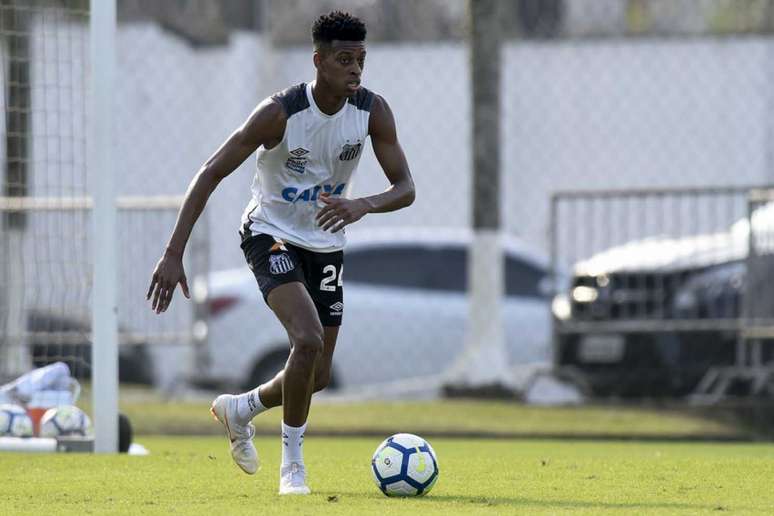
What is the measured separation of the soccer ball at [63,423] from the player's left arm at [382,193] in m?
3.29

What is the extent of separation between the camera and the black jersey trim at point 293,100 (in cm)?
753

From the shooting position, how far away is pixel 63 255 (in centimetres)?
1271

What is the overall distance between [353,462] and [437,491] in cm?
152

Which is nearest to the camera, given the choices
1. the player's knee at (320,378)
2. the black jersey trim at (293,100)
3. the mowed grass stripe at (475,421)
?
the black jersey trim at (293,100)

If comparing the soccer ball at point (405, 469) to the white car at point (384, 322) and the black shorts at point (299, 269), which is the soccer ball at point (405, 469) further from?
the white car at point (384, 322)

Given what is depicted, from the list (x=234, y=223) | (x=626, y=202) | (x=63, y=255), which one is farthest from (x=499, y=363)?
(x=234, y=223)

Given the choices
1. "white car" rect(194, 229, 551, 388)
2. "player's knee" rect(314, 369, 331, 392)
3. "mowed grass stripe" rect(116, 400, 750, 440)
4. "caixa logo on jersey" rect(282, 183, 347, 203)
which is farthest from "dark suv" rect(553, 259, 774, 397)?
"caixa logo on jersey" rect(282, 183, 347, 203)

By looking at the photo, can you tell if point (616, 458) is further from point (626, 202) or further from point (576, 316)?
point (626, 202)

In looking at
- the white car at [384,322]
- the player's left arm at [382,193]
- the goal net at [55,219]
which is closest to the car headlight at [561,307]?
the white car at [384,322]

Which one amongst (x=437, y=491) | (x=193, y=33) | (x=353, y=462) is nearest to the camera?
(x=437, y=491)

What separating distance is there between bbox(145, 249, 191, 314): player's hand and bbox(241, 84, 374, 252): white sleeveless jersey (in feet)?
1.96

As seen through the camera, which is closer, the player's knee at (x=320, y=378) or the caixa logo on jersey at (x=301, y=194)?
the caixa logo on jersey at (x=301, y=194)

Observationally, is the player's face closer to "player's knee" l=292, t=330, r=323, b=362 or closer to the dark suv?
"player's knee" l=292, t=330, r=323, b=362

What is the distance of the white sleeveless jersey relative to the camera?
24.8 feet
